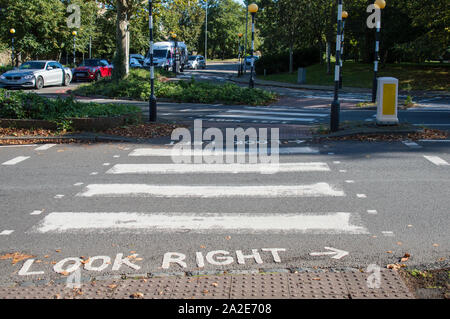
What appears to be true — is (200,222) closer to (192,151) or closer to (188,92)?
(192,151)

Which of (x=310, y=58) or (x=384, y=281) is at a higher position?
(x=310, y=58)

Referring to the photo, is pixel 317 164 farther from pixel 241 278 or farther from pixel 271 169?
pixel 241 278

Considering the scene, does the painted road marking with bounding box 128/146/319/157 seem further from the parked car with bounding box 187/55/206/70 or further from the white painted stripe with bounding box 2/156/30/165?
the parked car with bounding box 187/55/206/70

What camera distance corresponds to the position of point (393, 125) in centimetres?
1425

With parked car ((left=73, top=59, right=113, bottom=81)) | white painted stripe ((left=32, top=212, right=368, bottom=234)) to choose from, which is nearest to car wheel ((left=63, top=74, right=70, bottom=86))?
parked car ((left=73, top=59, right=113, bottom=81))

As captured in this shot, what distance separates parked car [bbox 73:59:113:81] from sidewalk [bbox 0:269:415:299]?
104ft

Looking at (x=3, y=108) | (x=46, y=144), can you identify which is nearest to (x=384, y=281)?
(x=46, y=144)

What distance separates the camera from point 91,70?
36.4 metres

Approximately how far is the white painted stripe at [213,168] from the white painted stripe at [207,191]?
3.47 ft

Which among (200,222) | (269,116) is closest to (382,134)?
(269,116)

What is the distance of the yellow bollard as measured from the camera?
14172mm
